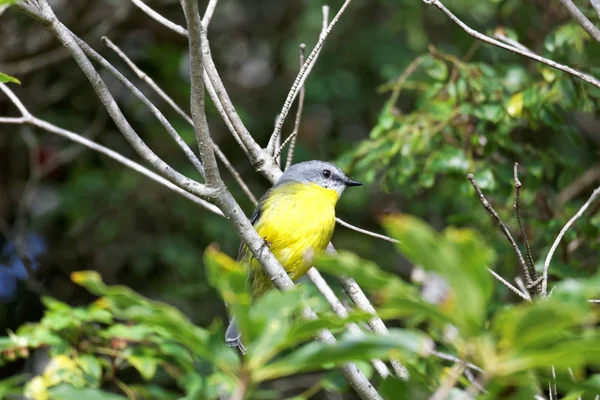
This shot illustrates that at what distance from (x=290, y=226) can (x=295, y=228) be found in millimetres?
30

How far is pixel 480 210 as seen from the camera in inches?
188

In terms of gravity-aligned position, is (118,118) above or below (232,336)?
above

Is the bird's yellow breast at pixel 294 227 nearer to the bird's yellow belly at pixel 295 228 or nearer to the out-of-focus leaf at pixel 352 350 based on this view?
the bird's yellow belly at pixel 295 228

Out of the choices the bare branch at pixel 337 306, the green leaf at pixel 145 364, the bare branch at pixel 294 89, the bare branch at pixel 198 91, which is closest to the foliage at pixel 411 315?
the bare branch at pixel 198 91

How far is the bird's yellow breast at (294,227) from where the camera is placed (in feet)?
13.3

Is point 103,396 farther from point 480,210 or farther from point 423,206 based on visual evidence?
point 423,206

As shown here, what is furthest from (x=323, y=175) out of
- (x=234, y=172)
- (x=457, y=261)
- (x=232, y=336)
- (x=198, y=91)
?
(x=457, y=261)

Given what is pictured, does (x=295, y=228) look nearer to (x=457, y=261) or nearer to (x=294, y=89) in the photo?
(x=294, y=89)

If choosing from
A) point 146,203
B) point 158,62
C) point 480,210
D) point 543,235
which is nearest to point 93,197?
point 146,203

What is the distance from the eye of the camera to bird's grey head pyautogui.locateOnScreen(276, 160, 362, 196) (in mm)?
4629

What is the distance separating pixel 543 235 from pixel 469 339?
10.4ft

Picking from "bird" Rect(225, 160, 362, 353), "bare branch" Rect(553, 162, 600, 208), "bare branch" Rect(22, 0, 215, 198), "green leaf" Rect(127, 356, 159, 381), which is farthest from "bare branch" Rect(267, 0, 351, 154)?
"bare branch" Rect(553, 162, 600, 208)

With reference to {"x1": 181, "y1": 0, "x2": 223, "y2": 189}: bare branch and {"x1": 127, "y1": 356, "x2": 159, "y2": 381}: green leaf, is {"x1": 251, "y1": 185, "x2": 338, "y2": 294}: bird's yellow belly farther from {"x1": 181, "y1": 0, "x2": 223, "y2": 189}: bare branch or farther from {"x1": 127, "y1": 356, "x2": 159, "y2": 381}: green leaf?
{"x1": 181, "y1": 0, "x2": 223, "y2": 189}: bare branch

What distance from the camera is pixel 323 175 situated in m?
4.68
